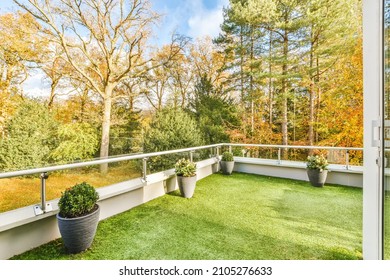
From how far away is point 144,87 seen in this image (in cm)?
870

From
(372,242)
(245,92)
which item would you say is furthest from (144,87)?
(372,242)

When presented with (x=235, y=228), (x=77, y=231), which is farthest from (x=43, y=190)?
(x=235, y=228)

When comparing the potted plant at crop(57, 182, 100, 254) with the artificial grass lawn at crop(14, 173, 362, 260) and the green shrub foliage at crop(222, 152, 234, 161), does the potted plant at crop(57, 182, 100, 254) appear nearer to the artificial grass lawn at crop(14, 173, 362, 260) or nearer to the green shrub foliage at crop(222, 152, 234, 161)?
the artificial grass lawn at crop(14, 173, 362, 260)

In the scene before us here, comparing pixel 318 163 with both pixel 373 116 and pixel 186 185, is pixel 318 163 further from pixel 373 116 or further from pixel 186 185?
pixel 373 116

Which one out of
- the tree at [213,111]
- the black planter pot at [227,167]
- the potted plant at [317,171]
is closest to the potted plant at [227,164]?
the black planter pot at [227,167]

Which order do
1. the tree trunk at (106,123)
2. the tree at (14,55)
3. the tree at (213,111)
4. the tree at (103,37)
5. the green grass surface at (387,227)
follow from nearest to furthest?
the green grass surface at (387,227) < the tree at (14,55) < the tree at (103,37) < the tree trunk at (106,123) < the tree at (213,111)

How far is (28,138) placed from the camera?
20.9 ft

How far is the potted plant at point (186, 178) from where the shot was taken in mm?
3117

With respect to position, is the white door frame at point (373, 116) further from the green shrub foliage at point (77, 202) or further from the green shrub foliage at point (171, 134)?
the green shrub foliage at point (171, 134)

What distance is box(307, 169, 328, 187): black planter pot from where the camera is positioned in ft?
11.9

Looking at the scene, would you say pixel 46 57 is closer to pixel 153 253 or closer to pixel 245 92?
pixel 245 92

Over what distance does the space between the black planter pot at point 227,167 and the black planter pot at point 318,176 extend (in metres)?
1.42

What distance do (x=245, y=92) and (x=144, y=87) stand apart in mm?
3858

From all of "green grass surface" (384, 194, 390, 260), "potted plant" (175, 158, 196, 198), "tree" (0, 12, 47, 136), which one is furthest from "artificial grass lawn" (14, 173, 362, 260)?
"tree" (0, 12, 47, 136)
